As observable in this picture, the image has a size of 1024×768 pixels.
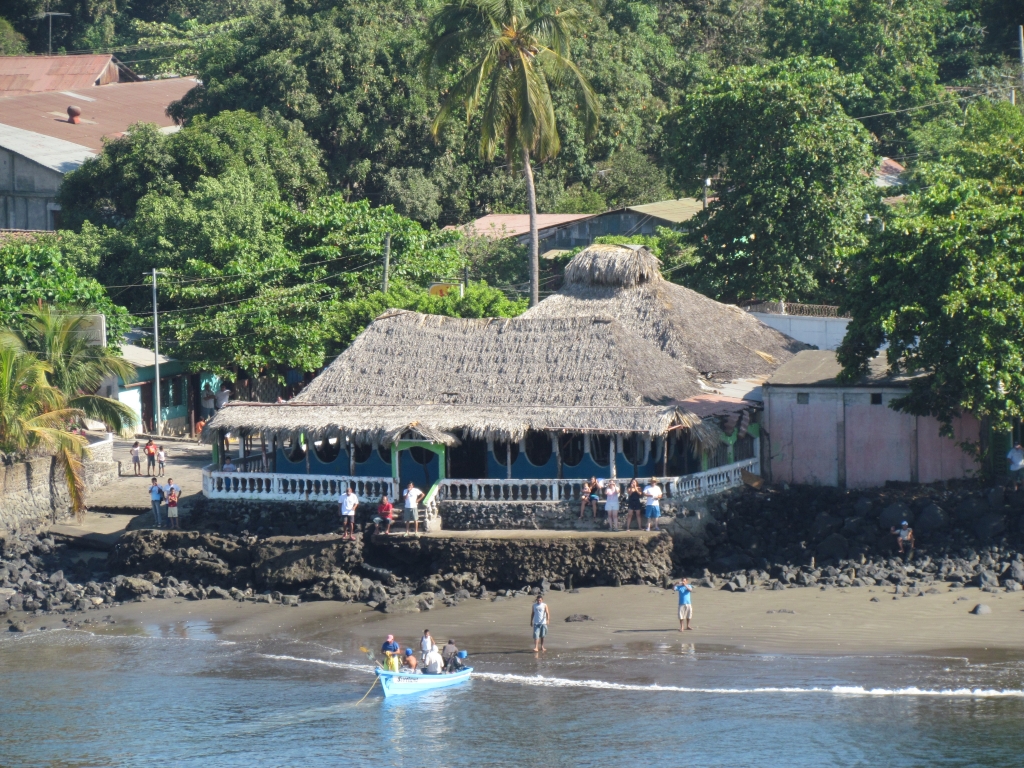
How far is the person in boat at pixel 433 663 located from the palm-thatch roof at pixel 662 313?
1300cm

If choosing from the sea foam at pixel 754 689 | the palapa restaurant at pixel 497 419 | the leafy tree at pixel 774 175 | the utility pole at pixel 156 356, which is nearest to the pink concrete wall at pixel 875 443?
the palapa restaurant at pixel 497 419

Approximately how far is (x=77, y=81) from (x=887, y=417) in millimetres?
61558

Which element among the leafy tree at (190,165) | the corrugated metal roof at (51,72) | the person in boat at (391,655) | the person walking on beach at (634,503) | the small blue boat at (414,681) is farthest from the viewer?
the corrugated metal roof at (51,72)

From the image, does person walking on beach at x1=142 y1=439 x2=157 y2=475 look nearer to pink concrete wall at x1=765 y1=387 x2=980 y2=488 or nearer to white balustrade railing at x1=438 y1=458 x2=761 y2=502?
white balustrade railing at x1=438 y1=458 x2=761 y2=502

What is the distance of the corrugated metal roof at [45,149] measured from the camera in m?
58.3

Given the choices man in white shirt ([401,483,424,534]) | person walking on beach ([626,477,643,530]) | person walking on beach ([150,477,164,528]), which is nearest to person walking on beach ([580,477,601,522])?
person walking on beach ([626,477,643,530])

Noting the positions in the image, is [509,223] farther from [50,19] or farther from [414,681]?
[50,19]

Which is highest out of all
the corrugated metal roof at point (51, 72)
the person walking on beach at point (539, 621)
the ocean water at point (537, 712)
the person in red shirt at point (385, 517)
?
the corrugated metal roof at point (51, 72)

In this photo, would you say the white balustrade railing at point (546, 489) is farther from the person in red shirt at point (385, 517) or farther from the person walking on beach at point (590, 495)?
the person in red shirt at point (385, 517)

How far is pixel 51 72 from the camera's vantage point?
80688mm

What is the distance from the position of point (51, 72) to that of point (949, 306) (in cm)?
6556

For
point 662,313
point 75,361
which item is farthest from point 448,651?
point 75,361

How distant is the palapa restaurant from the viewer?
1157 inches

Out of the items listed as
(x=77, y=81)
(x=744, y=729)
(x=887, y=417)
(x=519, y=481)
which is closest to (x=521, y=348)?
(x=519, y=481)
